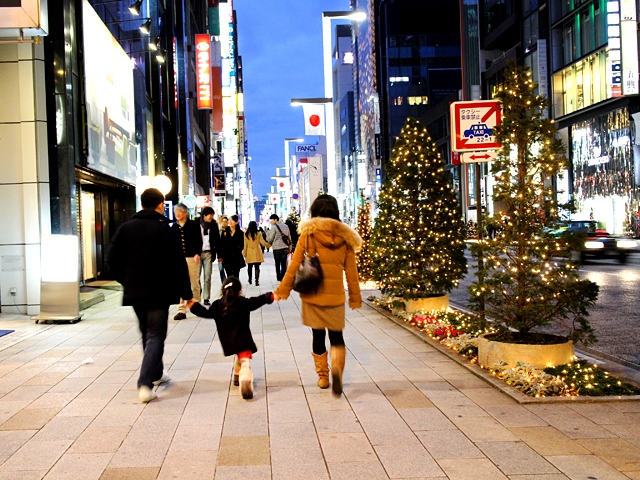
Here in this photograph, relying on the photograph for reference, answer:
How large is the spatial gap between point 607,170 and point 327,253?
37641 millimetres

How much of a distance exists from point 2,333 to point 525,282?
7769 millimetres

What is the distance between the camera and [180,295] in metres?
6.18

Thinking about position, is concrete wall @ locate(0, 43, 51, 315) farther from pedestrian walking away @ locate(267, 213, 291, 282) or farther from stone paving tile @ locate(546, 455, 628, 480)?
stone paving tile @ locate(546, 455, 628, 480)

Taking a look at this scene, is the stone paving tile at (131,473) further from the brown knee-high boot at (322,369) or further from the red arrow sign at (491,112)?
the red arrow sign at (491,112)

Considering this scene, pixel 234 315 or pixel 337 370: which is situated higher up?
pixel 234 315

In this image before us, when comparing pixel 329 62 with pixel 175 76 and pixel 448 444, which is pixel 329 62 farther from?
pixel 448 444

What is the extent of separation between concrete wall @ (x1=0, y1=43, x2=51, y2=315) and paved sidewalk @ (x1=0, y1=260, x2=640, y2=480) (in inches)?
186

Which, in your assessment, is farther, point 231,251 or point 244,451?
point 231,251

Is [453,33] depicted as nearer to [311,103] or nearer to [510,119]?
[311,103]

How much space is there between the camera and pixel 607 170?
130 ft

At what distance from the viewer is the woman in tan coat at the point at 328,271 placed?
19.9ft

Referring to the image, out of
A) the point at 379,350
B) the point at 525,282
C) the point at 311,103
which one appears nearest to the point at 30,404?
the point at 379,350

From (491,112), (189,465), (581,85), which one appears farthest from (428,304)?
(581,85)

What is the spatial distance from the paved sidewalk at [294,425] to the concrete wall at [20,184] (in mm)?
4722
